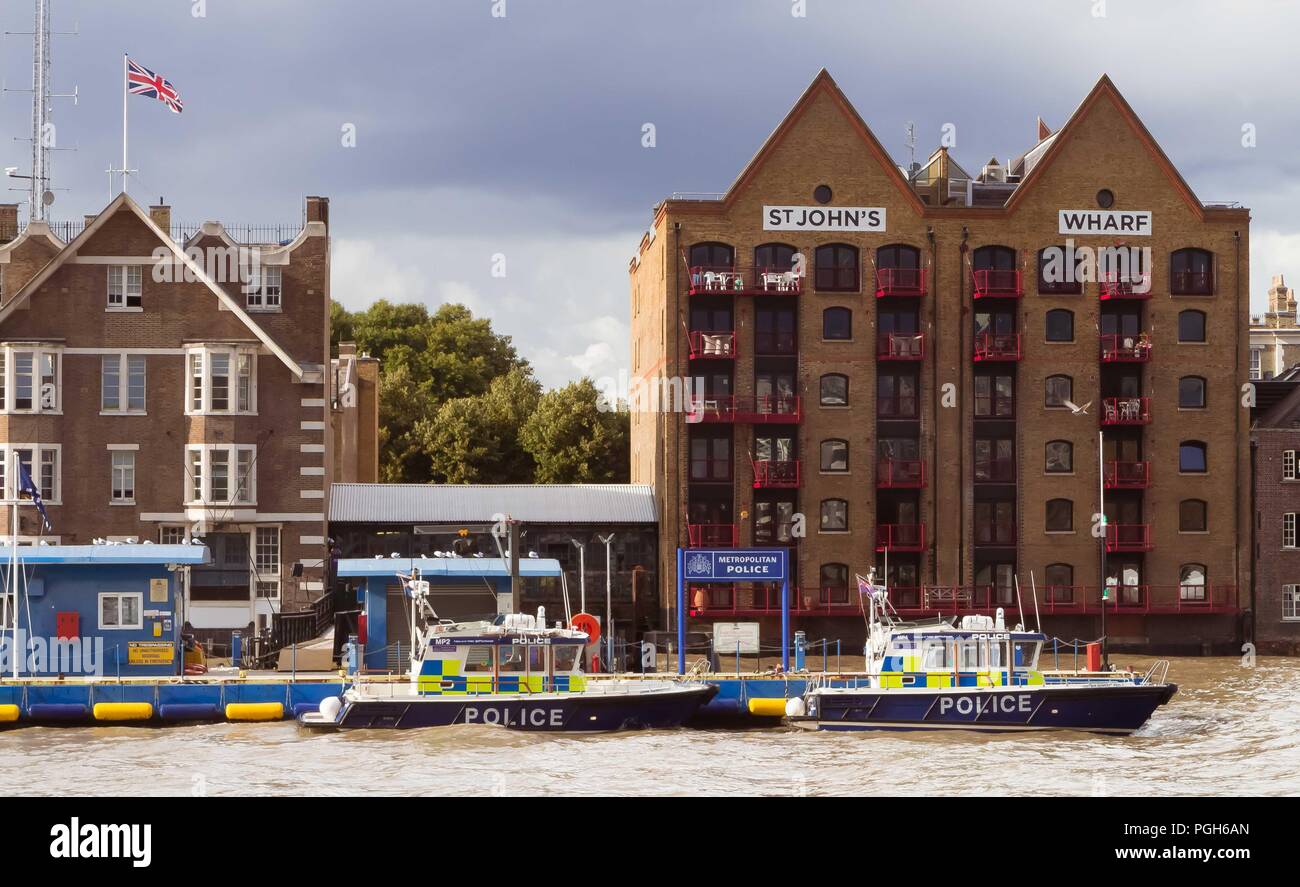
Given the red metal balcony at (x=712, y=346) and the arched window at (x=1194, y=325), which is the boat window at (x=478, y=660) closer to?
the red metal balcony at (x=712, y=346)

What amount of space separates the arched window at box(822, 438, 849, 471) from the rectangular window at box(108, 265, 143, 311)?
27538 mm

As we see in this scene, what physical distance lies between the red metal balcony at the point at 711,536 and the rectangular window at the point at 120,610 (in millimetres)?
25845

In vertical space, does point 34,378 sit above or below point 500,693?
above

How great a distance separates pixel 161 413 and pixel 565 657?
2907cm

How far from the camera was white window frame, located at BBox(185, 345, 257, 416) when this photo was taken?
64.0m

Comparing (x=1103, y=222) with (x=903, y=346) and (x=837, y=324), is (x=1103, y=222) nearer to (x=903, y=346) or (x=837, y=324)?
(x=903, y=346)

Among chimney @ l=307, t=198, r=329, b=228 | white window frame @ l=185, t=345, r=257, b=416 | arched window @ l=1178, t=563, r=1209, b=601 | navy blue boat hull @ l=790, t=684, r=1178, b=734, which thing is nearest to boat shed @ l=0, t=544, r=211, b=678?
white window frame @ l=185, t=345, r=257, b=416

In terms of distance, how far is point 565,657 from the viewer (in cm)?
4141

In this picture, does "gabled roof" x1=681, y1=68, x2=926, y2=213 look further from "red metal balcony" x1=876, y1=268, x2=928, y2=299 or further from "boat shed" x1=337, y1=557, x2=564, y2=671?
"boat shed" x1=337, y1=557, x2=564, y2=671

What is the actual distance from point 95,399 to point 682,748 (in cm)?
3493

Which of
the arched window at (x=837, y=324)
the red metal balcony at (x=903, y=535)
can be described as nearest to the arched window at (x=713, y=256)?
the arched window at (x=837, y=324)

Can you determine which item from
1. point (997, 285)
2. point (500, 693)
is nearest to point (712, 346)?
point (997, 285)

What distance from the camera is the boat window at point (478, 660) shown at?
1620 inches
